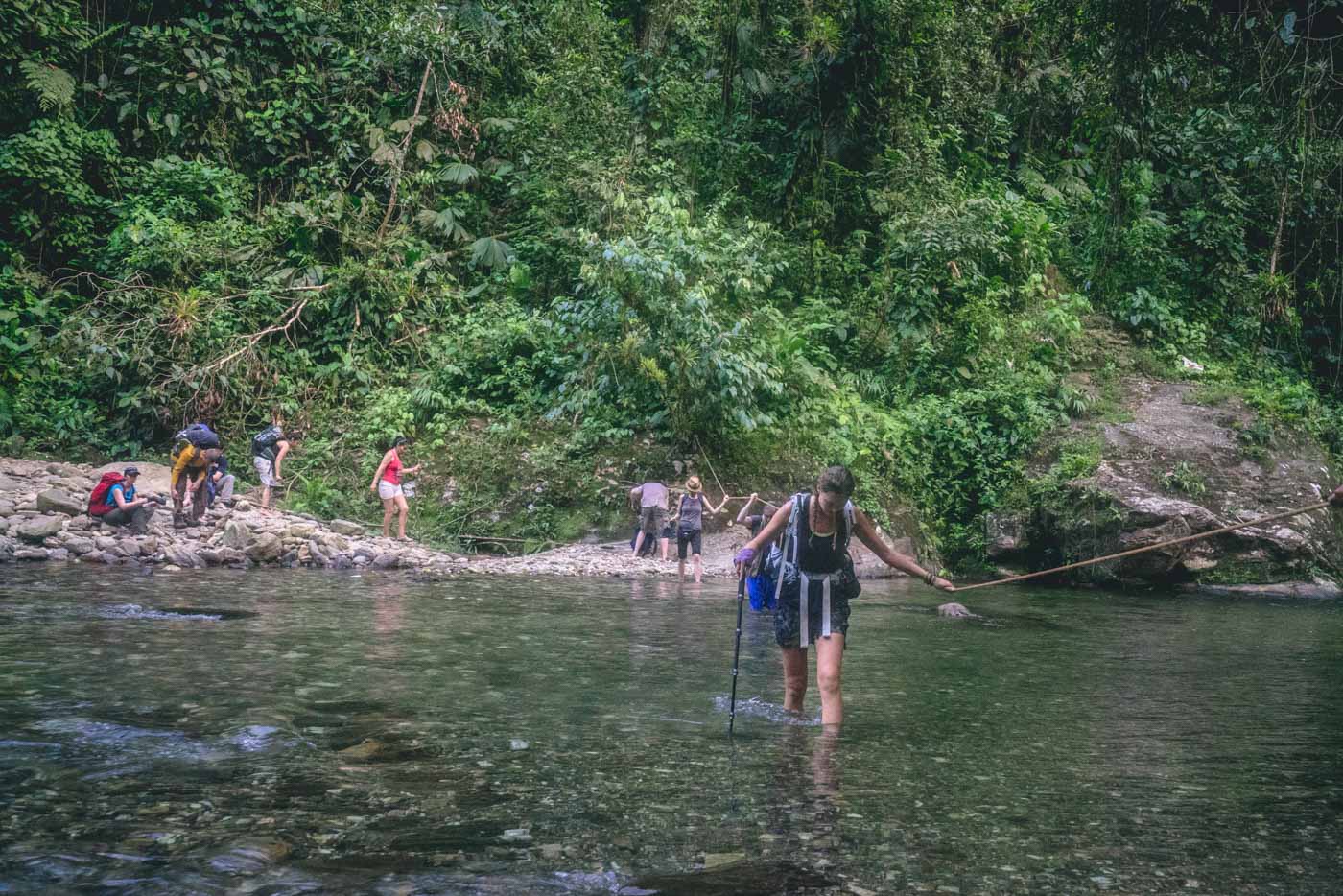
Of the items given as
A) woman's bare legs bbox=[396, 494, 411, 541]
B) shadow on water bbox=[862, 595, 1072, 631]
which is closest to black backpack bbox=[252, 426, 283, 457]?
woman's bare legs bbox=[396, 494, 411, 541]

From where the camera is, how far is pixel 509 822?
17.0ft

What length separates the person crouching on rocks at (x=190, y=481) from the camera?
1809 cm

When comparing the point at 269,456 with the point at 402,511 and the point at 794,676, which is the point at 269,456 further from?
the point at 794,676

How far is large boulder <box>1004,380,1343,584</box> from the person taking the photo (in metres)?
18.9

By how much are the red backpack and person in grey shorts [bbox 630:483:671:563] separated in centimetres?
789

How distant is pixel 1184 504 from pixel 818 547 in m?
14.0

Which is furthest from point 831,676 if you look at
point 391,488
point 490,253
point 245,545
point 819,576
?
point 490,253

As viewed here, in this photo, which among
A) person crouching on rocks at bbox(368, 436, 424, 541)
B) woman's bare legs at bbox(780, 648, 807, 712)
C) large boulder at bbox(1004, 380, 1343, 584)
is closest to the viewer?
woman's bare legs at bbox(780, 648, 807, 712)

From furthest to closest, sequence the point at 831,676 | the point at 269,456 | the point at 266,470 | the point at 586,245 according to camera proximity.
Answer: the point at 586,245, the point at 269,456, the point at 266,470, the point at 831,676

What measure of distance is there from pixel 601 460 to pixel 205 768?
602 inches

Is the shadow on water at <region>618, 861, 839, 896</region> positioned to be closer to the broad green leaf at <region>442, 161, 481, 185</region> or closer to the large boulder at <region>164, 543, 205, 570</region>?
the large boulder at <region>164, 543, 205, 570</region>

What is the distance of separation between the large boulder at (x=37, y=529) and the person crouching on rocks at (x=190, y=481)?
5.59ft

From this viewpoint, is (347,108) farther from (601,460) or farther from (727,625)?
(727,625)

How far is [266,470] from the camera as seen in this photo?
20203 mm
